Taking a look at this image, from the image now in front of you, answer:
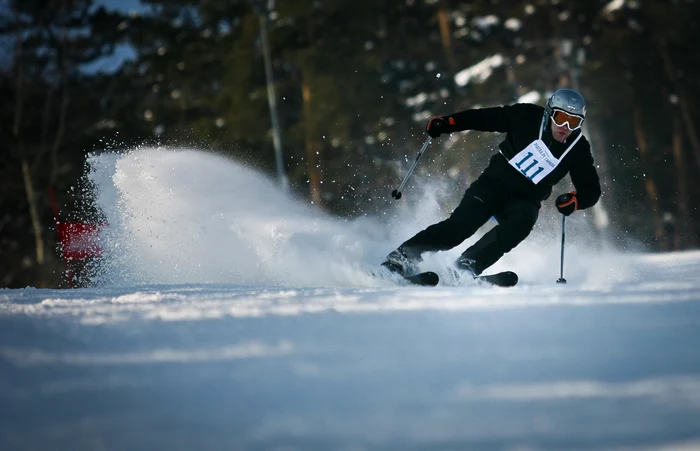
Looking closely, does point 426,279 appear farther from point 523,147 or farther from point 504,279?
point 523,147

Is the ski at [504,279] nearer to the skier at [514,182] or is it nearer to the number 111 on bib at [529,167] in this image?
the skier at [514,182]

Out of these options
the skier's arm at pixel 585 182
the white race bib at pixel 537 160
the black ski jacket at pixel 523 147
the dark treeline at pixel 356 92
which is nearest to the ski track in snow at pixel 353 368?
the skier's arm at pixel 585 182

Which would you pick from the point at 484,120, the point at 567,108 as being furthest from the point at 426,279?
the point at 567,108


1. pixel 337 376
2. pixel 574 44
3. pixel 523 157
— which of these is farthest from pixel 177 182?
pixel 574 44

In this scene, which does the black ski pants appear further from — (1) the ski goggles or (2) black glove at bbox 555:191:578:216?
(1) the ski goggles

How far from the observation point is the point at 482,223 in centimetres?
621

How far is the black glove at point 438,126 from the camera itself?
6266 mm

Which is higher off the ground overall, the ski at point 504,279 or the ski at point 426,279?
the ski at point 426,279

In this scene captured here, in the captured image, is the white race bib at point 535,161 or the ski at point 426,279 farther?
the white race bib at point 535,161

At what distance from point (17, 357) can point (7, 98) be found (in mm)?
24043

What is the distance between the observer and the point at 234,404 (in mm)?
2471

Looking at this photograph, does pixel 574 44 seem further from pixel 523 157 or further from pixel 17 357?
pixel 17 357

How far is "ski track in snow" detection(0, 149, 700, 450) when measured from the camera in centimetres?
225

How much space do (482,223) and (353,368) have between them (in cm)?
355
